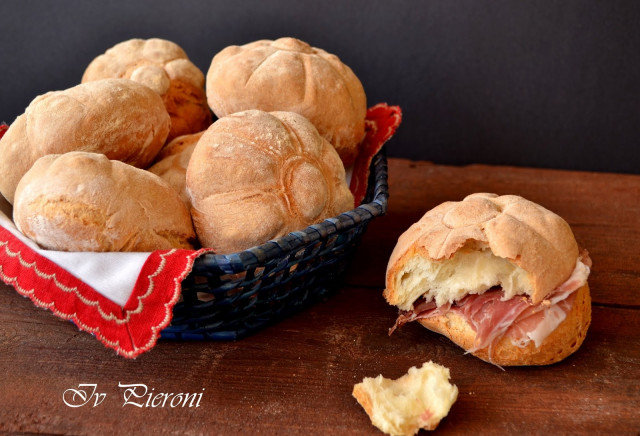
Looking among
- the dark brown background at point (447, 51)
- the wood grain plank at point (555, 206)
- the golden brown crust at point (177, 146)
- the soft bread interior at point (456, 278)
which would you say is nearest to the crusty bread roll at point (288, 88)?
the golden brown crust at point (177, 146)

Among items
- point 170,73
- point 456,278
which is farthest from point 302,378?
point 170,73

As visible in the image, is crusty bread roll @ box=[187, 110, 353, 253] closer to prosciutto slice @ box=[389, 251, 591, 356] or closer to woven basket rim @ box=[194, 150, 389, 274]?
woven basket rim @ box=[194, 150, 389, 274]

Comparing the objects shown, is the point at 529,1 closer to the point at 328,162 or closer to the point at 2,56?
the point at 328,162

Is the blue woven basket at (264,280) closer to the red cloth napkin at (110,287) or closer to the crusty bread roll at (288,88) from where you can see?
the red cloth napkin at (110,287)

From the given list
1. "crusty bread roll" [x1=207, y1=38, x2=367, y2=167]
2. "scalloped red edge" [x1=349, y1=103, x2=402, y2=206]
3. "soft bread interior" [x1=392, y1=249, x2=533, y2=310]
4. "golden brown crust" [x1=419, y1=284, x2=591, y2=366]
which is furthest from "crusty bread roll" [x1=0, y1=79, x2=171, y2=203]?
"golden brown crust" [x1=419, y1=284, x2=591, y2=366]

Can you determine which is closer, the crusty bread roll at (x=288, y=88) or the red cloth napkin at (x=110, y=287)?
the red cloth napkin at (x=110, y=287)

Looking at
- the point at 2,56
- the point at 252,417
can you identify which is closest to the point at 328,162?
the point at 252,417
